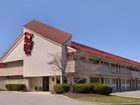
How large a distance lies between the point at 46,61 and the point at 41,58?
4.15ft

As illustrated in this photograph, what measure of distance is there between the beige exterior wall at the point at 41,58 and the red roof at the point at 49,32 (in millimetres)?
684

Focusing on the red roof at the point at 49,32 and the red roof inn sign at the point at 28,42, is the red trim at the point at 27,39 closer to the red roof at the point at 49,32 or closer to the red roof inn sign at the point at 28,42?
the red roof inn sign at the point at 28,42

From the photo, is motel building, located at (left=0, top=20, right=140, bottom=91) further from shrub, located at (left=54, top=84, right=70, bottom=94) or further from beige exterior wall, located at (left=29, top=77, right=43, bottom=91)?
shrub, located at (left=54, top=84, right=70, bottom=94)

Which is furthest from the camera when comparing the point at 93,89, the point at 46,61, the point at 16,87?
the point at 16,87

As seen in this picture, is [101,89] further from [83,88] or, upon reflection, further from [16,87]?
[16,87]

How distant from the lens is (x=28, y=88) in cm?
4662

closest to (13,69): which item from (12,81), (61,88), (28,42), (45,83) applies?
(12,81)

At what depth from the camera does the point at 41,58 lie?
144 feet

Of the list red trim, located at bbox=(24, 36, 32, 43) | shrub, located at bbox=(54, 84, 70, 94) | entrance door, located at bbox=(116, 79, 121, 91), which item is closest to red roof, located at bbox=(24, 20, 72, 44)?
red trim, located at bbox=(24, 36, 32, 43)

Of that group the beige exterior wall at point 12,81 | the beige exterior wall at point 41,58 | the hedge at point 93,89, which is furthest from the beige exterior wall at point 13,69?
the hedge at point 93,89

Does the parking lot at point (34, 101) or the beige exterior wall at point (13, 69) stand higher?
the beige exterior wall at point (13, 69)

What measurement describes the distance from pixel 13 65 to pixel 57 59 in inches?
559

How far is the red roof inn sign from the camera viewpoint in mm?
45281

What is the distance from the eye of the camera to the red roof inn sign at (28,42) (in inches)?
1783
